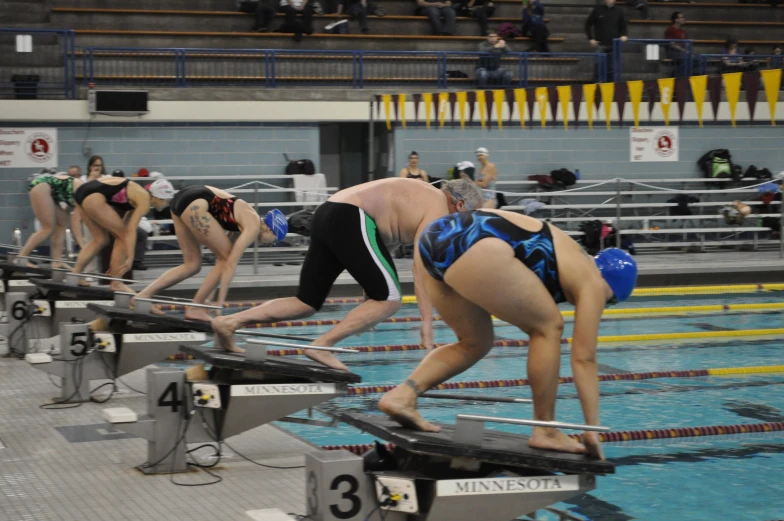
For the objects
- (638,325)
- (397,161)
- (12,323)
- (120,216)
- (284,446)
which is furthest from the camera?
(397,161)

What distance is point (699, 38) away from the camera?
20219 millimetres

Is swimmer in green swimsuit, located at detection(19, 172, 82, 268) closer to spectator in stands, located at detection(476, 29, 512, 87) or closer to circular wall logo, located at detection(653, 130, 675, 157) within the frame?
spectator in stands, located at detection(476, 29, 512, 87)

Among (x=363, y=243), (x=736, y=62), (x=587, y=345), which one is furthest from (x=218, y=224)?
(x=736, y=62)

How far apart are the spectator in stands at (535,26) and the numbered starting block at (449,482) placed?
16.0m

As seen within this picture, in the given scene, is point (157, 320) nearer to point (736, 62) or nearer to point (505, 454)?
point (505, 454)

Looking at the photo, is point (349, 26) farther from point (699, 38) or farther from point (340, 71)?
point (699, 38)

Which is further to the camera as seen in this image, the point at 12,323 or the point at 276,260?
the point at 276,260

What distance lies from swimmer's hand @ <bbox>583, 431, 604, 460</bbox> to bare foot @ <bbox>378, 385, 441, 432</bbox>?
1.90 ft

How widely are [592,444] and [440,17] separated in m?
16.2

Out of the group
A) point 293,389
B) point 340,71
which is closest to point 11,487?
point 293,389

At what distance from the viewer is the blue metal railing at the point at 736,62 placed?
1730 centimetres

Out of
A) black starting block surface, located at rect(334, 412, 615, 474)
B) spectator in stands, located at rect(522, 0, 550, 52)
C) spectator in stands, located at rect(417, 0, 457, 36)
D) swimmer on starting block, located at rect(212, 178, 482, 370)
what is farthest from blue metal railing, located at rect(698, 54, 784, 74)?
black starting block surface, located at rect(334, 412, 615, 474)

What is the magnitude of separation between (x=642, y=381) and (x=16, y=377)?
186 inches

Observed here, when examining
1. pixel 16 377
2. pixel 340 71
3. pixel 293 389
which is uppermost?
pixel 340 71
